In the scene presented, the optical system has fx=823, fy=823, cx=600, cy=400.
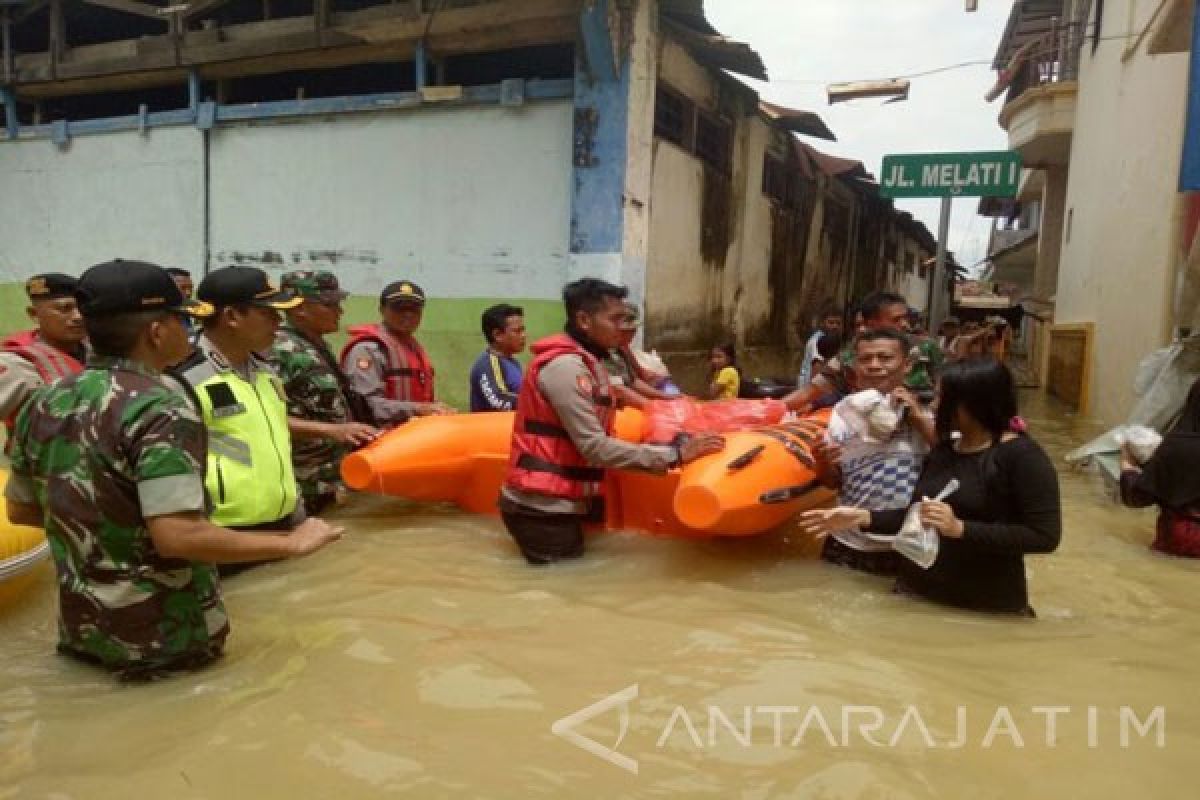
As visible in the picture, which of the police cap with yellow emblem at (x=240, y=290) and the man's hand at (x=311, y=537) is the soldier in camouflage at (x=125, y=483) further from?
the police cap with yellow emblem at (x=240, y=290)

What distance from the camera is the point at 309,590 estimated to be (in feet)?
11.1

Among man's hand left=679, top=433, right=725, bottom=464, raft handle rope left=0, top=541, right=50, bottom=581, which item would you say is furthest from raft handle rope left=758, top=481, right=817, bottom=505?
raft handle rope left=0, top=541, right=50, bottom=581

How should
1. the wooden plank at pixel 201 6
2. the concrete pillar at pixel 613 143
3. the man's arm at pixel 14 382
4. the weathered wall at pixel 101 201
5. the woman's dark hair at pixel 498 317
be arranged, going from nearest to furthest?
the man's arm at pixel 14 382 < the woman's dark hair at pixel 498 317 < the concrete pillar at pixel 613 143 < the wooden plank at pixel 201 6 < the weathered wall at pixel 101 201

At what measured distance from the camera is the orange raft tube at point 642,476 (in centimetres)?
331

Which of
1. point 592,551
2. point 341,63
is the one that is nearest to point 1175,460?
point 592,551

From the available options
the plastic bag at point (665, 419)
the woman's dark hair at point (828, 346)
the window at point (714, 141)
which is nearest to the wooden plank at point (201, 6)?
the window at point (714, 141)

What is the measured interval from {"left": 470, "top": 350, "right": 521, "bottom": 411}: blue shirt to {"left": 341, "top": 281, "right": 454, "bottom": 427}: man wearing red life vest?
38cm

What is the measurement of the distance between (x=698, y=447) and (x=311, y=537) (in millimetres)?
1737

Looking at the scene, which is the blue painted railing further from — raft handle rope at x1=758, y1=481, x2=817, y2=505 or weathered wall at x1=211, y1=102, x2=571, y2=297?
raft handle rope at x1=758, y1=481, x2=817, y2=505

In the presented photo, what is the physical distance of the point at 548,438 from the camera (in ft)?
11.6

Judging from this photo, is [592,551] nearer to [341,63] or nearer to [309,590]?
[309,590]

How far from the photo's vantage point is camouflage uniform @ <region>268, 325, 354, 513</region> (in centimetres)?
398

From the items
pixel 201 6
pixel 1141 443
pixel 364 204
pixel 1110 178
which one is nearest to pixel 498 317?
pixel 1141 443

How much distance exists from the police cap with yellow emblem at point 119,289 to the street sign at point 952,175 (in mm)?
5894
